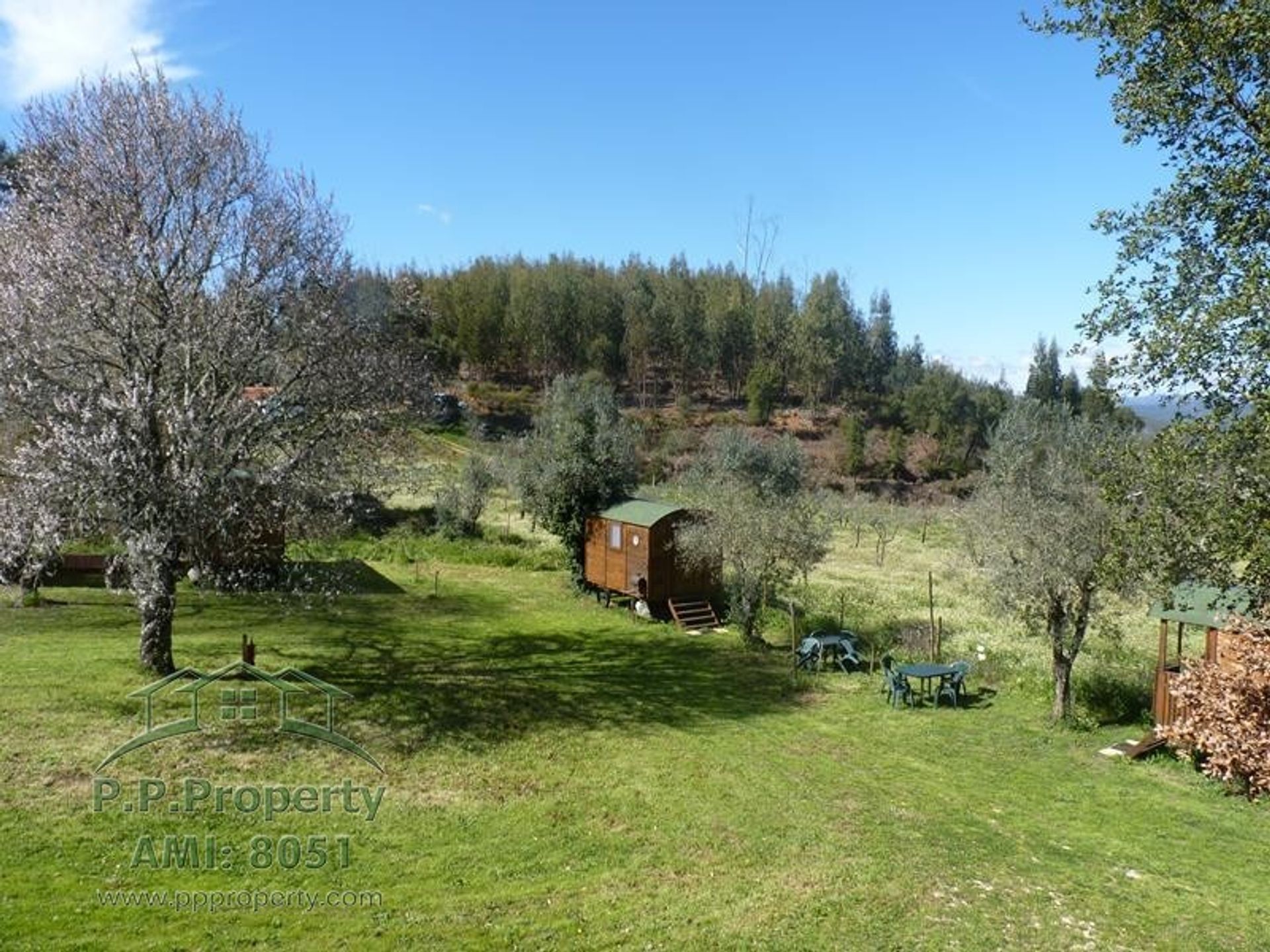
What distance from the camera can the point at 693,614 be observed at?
25.2 m

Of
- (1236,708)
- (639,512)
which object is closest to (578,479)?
(639,512)

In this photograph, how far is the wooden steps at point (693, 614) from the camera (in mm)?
24672

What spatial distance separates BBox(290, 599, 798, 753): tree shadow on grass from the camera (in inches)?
581

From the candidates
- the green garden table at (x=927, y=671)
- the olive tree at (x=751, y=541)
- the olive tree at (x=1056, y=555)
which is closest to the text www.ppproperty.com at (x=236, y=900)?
the green garden table at (x=927, y=671)

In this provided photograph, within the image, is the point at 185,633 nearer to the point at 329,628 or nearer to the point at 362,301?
the point at 329,628

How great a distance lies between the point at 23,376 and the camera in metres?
13.4

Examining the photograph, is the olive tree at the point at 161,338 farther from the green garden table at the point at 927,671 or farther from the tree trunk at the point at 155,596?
the green garden table at the point at 927,671

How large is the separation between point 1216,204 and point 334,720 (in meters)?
13.7

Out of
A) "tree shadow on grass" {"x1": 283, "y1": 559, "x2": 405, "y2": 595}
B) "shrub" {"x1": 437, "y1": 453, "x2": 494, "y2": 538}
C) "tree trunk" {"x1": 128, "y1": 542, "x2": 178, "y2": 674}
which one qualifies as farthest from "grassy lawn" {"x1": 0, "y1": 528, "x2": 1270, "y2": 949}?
"shrub" {"x1": 437, "y1": 453, "x2": 494, "y2": 538}

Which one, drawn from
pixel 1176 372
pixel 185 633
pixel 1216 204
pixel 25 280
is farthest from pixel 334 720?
pixel 1216 204

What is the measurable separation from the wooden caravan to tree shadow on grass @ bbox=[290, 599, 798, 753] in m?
1.64

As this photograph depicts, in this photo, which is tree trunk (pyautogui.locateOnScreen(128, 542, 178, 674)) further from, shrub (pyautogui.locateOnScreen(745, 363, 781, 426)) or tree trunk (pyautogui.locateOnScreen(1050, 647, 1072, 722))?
shrub (pyautogui.locateOnScreen(745, 363, 781, 426))

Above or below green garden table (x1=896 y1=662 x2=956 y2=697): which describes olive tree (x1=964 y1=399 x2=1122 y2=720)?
above

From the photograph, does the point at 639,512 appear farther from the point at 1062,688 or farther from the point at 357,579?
the point at 1062,688
